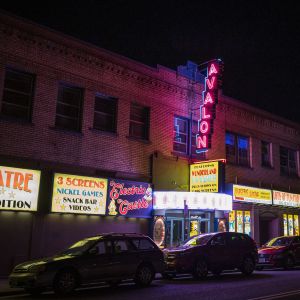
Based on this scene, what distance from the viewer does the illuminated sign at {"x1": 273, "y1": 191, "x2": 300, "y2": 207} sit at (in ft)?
87.8

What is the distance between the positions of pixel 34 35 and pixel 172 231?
10942mm

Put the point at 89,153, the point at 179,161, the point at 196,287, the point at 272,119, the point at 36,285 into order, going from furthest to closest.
Result: the point at 272,119 < the point at 179,161 < the point at 89,153 < the point at 196,287 < the point at 36,285

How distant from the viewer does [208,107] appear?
21.7 m

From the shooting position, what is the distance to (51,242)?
16.7 m

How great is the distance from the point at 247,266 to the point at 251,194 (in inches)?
333

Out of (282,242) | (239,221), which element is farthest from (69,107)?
(239,221)

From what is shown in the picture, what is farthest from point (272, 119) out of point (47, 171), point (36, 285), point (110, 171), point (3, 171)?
point (36, 285)

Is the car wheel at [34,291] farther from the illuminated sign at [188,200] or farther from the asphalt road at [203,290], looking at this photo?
the illuminated sign at [188,200]

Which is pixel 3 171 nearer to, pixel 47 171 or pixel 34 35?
pixel 47 171

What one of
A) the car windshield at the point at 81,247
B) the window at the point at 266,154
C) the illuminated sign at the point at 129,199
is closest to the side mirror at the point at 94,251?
the car windshield at the point at 81,247

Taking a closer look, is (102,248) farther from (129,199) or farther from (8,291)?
(129,199)

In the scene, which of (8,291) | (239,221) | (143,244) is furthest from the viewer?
(239,221)

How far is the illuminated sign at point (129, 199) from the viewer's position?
1827cm

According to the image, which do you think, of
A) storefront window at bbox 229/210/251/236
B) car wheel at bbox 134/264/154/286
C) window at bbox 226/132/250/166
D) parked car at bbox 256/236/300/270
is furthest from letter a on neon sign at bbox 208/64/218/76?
car wheel at bbox 134/264/154/286
